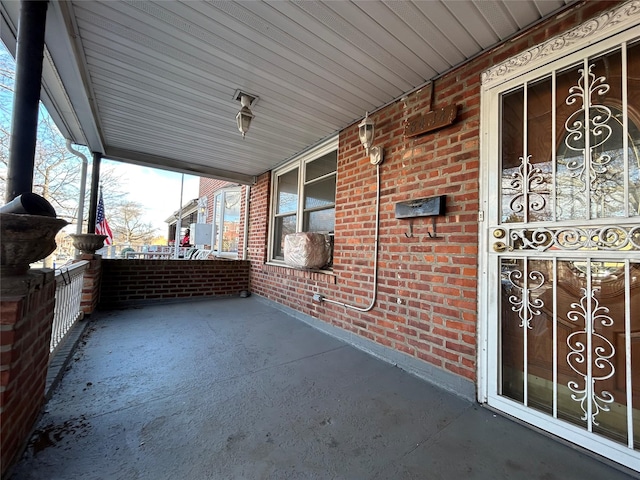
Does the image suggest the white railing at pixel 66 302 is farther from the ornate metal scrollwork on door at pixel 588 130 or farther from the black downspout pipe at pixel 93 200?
the ornate metal scrollwork on door at pixel 588 130

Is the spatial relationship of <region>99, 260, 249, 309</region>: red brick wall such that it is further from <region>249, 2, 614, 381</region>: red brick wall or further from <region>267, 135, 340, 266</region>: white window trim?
<region>249, 2, 614, 381</region>: red brick wall

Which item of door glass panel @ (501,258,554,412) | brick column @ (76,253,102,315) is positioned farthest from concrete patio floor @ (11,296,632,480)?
brick column @ (76,253,102,315)

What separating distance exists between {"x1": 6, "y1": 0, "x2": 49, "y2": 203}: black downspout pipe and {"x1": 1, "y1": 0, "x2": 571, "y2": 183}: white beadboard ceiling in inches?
15.1

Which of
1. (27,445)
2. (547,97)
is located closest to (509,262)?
(547,97)

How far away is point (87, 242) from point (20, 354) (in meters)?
2.79

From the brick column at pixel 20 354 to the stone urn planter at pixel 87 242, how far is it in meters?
2.36

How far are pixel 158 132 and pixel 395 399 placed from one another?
405 cm

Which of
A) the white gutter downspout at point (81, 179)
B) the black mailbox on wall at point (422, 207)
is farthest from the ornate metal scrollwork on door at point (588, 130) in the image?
the white gutter downspout at point (81, 179)

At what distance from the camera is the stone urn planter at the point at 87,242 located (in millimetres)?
3334

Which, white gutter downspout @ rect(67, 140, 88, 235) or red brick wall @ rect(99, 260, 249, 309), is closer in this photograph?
white gutter downspout @ rect(67, 140, 88, 235)

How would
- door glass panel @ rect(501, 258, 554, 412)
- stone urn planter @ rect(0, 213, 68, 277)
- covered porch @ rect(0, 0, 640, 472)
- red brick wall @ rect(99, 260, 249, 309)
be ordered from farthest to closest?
red brick wall @ rect(99, 260, 249, 309)
door glass panel @ rect(501, 258, 554, 412)
covered porch @ rect(0, 0, 640, 472)
stone urn planter @ rect(0, 213, 68, 277)

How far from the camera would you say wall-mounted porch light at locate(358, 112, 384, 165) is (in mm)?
2676

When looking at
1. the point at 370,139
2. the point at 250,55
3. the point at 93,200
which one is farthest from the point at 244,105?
the point at 93,200

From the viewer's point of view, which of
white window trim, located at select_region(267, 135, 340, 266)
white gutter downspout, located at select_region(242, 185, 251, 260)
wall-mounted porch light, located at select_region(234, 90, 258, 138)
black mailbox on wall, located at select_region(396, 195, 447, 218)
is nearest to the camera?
black mailbox on wall, located at select_region(396, 195, 447, 218)
